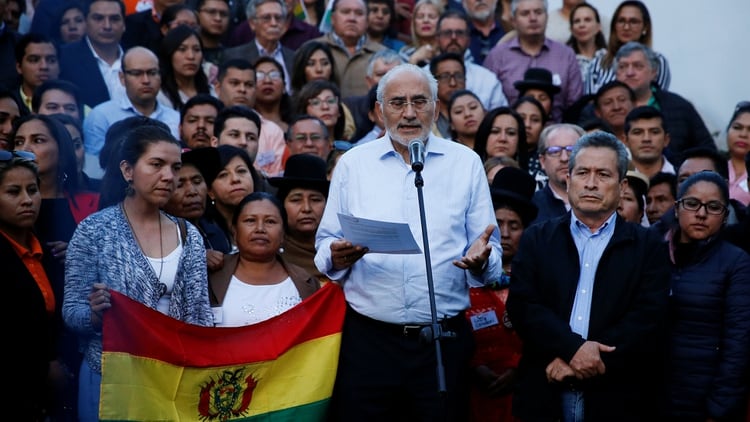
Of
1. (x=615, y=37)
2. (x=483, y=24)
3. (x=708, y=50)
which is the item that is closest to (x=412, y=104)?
(x=615, y=37)

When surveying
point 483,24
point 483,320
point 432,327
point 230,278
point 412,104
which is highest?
point 483,24

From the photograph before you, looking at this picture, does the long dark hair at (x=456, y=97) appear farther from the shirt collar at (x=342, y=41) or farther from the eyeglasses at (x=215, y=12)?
the eyeglasses at (x=215, y=12)

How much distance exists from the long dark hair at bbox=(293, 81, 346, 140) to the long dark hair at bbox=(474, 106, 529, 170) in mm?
1333

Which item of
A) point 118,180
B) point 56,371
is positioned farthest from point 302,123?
point 56,371

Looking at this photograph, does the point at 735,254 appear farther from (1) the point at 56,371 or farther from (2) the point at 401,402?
(1) the point at 56,371

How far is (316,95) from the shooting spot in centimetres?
1048

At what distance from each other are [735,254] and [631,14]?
568 centimetres

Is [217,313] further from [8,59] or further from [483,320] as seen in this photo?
[8,59]

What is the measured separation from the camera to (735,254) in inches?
282

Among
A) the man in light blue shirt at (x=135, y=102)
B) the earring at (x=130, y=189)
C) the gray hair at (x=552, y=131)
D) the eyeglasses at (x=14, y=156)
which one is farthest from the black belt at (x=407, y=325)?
the man in light blue shirt at (x=135, y=102)

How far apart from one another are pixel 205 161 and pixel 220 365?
6.06 ft

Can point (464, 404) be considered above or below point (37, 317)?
below

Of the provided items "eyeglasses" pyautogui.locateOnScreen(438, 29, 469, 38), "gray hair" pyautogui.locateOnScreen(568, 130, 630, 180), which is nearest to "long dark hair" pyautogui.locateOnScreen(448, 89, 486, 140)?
"eyeglasses" pyautogui.locateOnScreen(438, 29, 469, 38)

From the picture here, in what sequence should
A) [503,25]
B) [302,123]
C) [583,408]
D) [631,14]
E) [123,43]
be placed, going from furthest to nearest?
[503,25]
[631,14]
[123,43]
[302,123]
[583,408]
